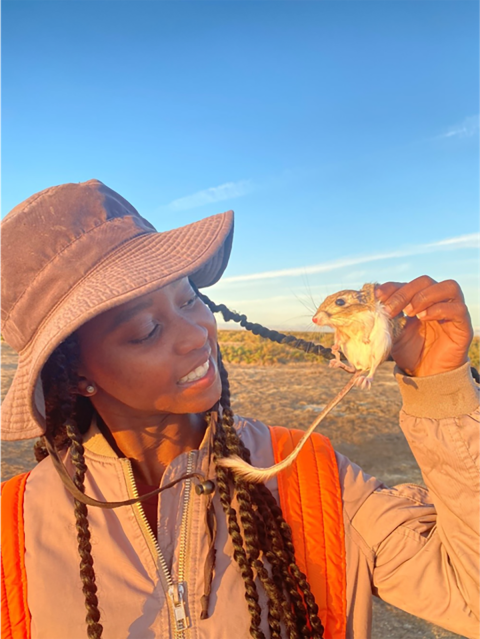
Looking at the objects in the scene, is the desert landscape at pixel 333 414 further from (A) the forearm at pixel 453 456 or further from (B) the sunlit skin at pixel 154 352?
(B) the sunlit skin at pixel 154 352

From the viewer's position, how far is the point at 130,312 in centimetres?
165

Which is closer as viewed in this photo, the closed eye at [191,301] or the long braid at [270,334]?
the long braid at [270,334]

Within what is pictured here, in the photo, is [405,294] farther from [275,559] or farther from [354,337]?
[275,559]

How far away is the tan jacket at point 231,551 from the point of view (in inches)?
61.3

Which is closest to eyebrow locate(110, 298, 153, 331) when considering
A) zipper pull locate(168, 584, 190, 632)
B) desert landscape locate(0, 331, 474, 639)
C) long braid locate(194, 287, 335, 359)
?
long braid locate(194, 287, 335, 359)

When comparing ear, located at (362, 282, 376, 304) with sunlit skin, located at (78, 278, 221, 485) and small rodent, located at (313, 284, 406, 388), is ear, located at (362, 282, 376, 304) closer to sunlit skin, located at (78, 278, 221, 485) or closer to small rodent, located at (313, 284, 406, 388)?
small rodent, located at (313, 284, 406, 388)

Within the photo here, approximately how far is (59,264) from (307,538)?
1337mm

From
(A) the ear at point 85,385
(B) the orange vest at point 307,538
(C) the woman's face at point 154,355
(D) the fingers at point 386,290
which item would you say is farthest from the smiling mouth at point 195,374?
(D) the fingers at point 386,290

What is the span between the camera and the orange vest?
1.58 metres

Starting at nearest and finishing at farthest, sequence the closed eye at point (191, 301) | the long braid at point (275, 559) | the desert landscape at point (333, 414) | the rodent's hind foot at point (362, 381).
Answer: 1. the rodent's hind foot at point (362, 381)
2. the long braid at point (275, 559)
3. the closed eye at point (191, 301)
4. the desert landscape at point (333, 414)

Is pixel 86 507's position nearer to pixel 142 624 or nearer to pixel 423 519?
pixel 142 624

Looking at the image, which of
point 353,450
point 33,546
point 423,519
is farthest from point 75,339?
point 353,450

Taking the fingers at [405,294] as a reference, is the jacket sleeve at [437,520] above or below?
below

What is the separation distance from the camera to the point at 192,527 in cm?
170
